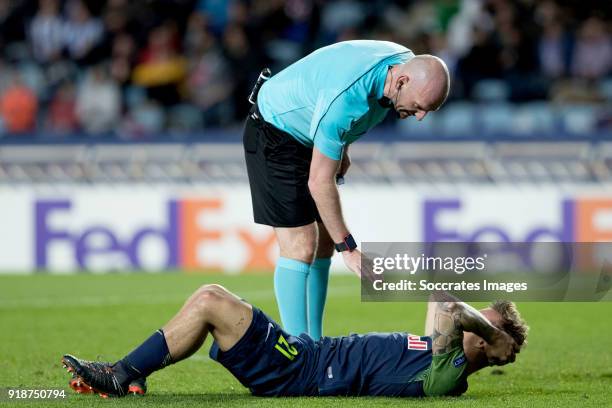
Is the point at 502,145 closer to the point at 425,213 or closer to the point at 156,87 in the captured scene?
the point at 425,213

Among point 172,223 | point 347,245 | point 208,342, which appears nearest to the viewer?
point 347,245

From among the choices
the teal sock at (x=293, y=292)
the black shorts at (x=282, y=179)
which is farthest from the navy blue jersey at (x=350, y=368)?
the black shorts at (x=282, y=179)

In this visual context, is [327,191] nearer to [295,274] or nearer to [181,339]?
[295,274]

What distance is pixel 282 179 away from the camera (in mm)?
6312

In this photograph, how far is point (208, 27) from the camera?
1622 centimetres

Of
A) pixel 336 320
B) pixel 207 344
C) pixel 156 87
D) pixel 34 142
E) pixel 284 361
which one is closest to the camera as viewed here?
pixel 284 361

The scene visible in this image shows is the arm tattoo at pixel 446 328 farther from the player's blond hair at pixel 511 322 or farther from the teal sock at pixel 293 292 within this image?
the teal sock at pixel 293 292

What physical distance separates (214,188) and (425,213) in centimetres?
230

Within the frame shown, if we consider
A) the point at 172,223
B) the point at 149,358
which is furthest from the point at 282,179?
the point at 172,223

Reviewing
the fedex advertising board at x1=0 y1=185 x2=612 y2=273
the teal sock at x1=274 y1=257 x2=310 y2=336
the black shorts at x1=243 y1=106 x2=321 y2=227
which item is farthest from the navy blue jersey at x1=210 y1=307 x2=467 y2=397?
the fedex advertising board at x1=0 y1=185 x2=612 y2=273

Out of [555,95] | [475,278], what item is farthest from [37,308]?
[555,95]

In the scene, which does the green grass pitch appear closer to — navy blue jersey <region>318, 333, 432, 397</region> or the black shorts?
navy blue jersey <region>318, 333, 432, 397</region>

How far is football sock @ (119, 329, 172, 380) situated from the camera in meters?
5.51

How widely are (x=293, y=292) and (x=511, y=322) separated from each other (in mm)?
1145
